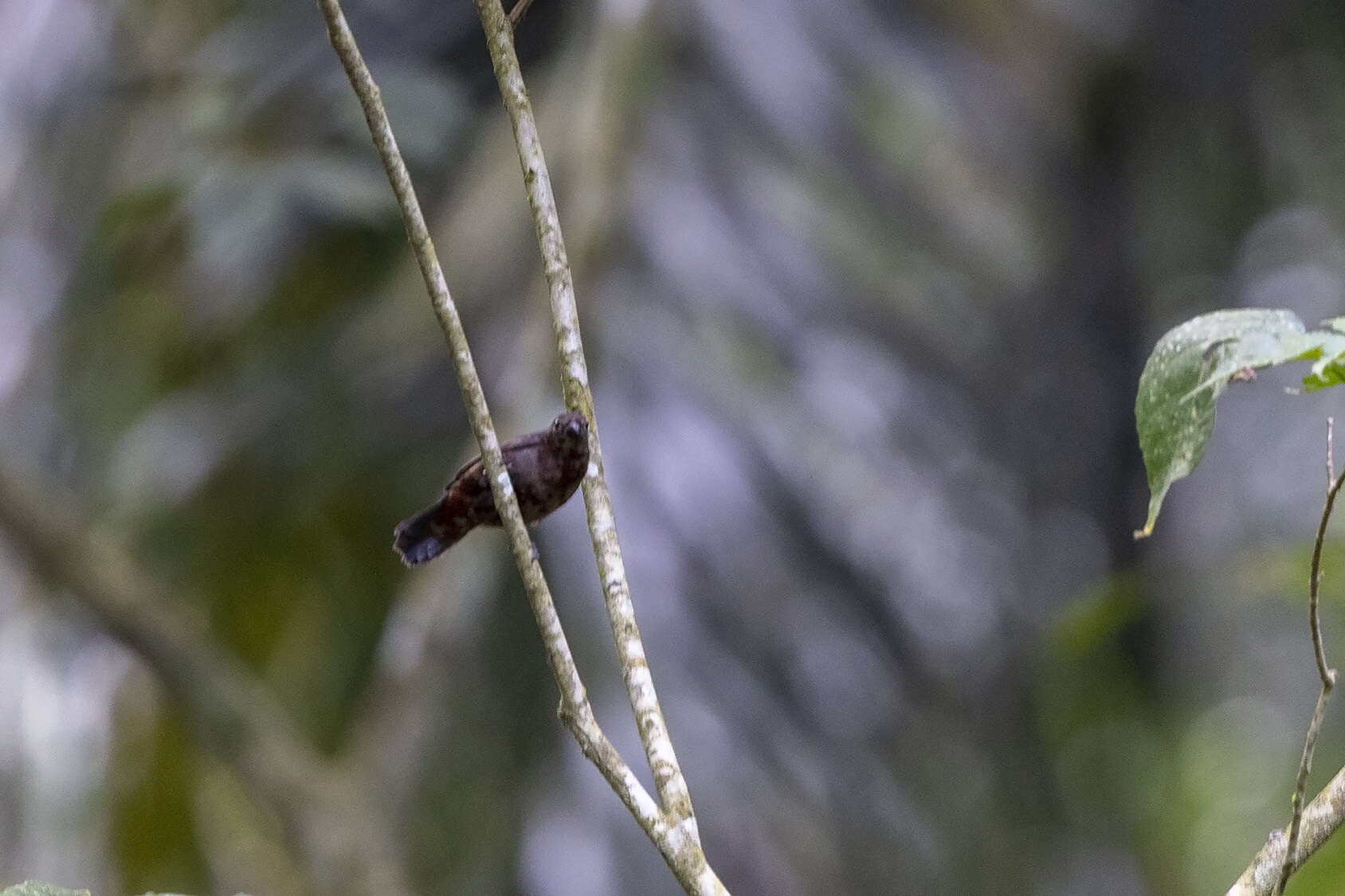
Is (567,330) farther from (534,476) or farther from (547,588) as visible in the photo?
(547,588)

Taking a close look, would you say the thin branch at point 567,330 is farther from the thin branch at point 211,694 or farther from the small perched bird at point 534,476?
the thin branch at point 211,694

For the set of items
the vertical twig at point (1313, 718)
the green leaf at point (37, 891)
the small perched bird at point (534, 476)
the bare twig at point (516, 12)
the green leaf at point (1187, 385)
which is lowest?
the vertical twig at point (1313, 718)

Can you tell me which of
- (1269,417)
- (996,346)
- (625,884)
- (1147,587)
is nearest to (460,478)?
(625,884)

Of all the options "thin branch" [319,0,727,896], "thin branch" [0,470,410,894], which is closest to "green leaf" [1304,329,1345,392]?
"thin branch" [319,0,727,896]

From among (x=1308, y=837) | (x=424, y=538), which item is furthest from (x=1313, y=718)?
(x=424, y=538)

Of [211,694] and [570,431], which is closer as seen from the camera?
[570,431]

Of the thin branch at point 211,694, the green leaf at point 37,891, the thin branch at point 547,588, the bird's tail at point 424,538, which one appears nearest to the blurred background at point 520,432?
the thin branch at point 211,694
